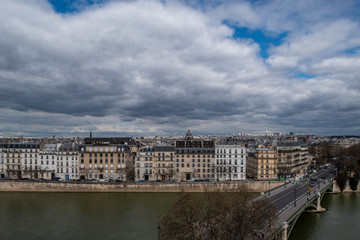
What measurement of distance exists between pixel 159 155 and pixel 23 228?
3620cm

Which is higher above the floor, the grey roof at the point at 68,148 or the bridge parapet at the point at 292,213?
the grey roof at the point at 68,148

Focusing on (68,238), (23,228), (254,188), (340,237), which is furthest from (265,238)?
(254,188)

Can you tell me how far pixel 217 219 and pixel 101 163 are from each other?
50866mm

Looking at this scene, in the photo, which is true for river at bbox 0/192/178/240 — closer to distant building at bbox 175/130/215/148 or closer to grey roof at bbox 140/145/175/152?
grey roof at bbox 140/145/175/152

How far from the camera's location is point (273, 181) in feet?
221

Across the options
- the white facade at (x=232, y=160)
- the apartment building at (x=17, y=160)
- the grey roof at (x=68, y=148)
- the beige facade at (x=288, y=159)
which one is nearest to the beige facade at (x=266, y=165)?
the beige facade at (x=288, y=159)

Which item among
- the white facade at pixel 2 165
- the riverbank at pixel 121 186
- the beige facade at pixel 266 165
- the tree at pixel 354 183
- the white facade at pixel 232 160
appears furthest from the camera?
the white facade at pixel 2 165

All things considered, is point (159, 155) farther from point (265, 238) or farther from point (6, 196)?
point (265, 238)

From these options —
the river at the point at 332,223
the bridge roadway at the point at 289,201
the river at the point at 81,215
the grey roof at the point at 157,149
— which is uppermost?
the grey roof at the point at 157,149

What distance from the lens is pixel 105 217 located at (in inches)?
1745

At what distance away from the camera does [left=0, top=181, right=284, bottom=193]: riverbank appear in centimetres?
6544

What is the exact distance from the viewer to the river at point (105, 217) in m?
37.2

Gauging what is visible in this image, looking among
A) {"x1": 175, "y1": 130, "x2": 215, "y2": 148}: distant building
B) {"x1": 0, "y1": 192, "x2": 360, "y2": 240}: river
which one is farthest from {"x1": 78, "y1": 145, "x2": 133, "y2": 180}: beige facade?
{"x1": 175, "y1": 130, "x2": 215, "y2": 148}: distant building

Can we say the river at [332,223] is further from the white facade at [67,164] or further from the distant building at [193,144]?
the white facade at [67,164]
